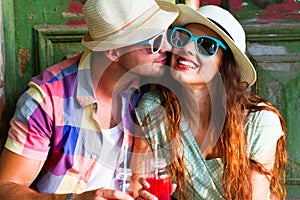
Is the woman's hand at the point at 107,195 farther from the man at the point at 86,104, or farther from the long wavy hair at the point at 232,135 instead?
the long wavy hair at the point at 232,135

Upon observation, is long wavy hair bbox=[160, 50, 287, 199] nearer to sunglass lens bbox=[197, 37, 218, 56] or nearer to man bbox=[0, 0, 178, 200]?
sunglass lens bbox=[197, 37, 218, 56]

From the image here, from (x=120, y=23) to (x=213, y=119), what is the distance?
2.00ft

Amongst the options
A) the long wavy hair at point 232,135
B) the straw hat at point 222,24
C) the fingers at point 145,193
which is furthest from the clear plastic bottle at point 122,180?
→ the straw hat at point 222,24

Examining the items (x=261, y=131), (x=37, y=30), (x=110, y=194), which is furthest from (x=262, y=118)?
(x=37, y=30)

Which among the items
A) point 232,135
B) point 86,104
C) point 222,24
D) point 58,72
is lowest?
point 232,135

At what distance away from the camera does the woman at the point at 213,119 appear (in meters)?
2.73

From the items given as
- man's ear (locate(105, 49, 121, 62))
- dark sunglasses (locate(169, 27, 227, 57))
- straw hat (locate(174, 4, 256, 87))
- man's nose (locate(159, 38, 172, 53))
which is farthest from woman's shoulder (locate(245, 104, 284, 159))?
man's ear (locate(105, 49, 121, 62))

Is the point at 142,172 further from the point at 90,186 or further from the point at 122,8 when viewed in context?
the point at 122,8

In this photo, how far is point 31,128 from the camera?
105 inches

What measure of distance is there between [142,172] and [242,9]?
98 cm

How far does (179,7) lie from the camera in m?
2.81

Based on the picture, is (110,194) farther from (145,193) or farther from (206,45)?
(206,45)

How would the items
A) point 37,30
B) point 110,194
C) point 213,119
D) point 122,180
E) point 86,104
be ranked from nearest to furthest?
point 110,194, point 122,180, point 86,104, point 213,119, point 37,30

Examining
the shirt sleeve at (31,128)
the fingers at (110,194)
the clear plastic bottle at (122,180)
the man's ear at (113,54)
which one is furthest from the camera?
the man's ear at (113,54)
